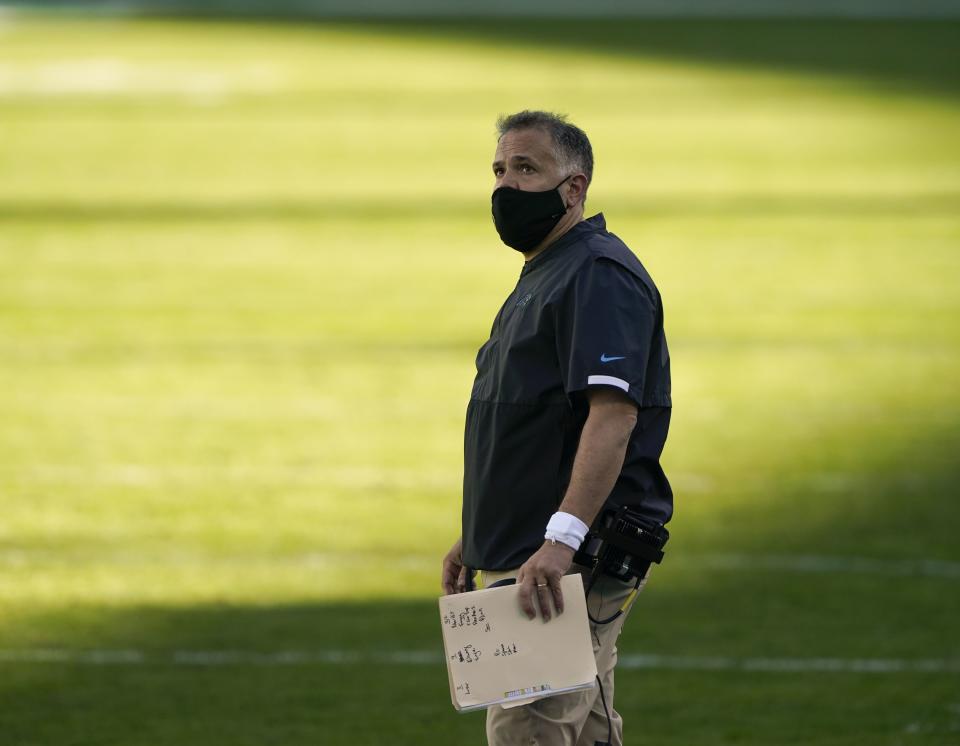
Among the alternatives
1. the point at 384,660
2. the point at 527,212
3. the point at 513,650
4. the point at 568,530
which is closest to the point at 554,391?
the point at 568,530

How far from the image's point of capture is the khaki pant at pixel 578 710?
14.9 feet

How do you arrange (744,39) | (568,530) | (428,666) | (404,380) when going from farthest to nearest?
(744,39)
(404,380)
(428,666)
(568,530)

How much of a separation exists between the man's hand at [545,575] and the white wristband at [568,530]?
0.05 ft

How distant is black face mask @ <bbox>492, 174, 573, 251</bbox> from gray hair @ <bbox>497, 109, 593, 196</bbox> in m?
0.07

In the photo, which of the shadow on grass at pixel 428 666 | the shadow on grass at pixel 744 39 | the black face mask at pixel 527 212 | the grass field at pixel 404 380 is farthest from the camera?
the shadow on grass at pixel 744 39

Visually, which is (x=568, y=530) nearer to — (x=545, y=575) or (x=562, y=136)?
(x=545, y=575)

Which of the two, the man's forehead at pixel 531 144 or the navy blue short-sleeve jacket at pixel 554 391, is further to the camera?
the man's forehead at pixel 531 144

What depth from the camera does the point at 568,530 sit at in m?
4.34

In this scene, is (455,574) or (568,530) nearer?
(568,530)

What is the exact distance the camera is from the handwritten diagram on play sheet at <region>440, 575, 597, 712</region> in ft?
14.6

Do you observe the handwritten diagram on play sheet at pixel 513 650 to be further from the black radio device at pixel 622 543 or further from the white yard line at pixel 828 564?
the white yard line at pixel 828 564

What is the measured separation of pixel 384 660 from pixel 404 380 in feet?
24.1

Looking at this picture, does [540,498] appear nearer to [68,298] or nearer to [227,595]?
[227,595]

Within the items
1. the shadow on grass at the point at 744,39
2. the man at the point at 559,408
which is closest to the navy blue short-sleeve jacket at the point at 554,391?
the man at the point at 559,408
